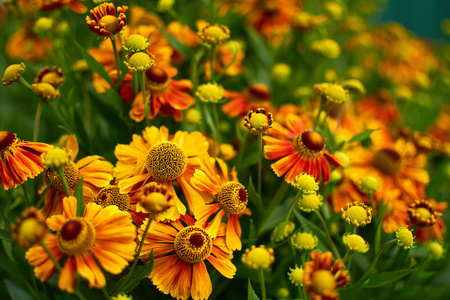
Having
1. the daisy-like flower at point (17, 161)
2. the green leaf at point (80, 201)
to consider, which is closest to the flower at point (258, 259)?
the green leaf at point (80, 201)

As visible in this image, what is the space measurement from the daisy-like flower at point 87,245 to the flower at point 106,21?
302 mm

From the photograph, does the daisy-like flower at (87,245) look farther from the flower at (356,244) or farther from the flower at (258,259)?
the flower at (356,244)

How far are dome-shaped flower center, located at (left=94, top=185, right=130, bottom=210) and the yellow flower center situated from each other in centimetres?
34

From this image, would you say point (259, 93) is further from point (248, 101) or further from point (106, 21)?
point (106, 21)

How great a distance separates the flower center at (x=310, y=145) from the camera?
729mm

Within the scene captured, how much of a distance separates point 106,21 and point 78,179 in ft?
0.97

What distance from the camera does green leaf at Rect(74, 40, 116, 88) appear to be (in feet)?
2.44

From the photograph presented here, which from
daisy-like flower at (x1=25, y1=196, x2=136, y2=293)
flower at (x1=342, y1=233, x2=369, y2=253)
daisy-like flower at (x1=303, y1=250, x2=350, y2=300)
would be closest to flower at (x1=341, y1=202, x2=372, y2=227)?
flower at (x1=342, y1=233, x2=369, y2=253)

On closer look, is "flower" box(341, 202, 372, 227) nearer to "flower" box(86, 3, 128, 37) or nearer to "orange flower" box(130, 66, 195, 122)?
"orange flower" box(130, 66, 195, 122)

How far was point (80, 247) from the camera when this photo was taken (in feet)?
1.76

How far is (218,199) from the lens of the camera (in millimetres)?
694

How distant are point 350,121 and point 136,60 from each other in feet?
2.36

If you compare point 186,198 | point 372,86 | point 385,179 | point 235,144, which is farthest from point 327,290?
point 372,86

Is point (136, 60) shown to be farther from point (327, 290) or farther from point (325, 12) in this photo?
point (325, 12)
